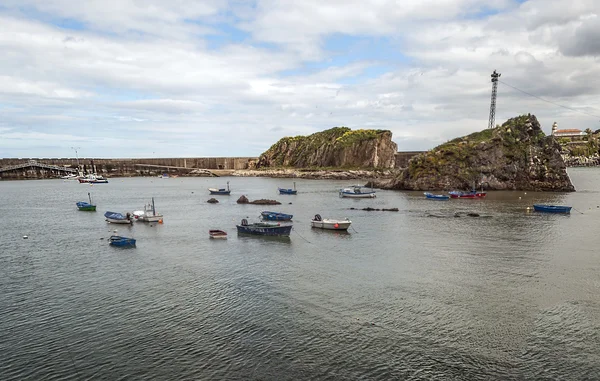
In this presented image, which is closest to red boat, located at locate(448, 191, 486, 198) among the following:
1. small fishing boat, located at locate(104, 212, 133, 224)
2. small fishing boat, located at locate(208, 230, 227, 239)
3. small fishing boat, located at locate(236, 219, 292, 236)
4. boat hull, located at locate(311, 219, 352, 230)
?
boat hull, located at locate(311, 219, 352, 230)

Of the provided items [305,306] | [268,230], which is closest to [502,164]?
[268,230]

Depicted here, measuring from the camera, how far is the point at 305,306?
2934 centimetres

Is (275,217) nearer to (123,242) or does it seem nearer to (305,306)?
(123,242)

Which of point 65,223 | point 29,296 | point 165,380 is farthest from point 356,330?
point 65,223

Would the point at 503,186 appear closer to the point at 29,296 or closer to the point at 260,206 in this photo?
the point at 260,206

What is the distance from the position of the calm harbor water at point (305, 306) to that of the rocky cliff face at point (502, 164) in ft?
202


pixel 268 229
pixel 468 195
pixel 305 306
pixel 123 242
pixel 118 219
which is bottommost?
pixel 468 195

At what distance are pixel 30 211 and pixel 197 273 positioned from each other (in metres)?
66.0

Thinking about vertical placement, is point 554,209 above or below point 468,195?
above

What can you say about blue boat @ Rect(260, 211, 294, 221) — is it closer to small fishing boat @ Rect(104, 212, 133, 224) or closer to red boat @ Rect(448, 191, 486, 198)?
small fishing boat @ Rect(104, 212, 133, 224)

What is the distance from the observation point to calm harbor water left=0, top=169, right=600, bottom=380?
21.7 m

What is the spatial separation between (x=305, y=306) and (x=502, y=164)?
107 m

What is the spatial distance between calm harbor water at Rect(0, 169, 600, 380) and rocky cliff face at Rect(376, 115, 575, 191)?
61.6 metres

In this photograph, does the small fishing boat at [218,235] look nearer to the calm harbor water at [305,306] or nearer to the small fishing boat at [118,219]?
the calm harbor water at [305,306]
